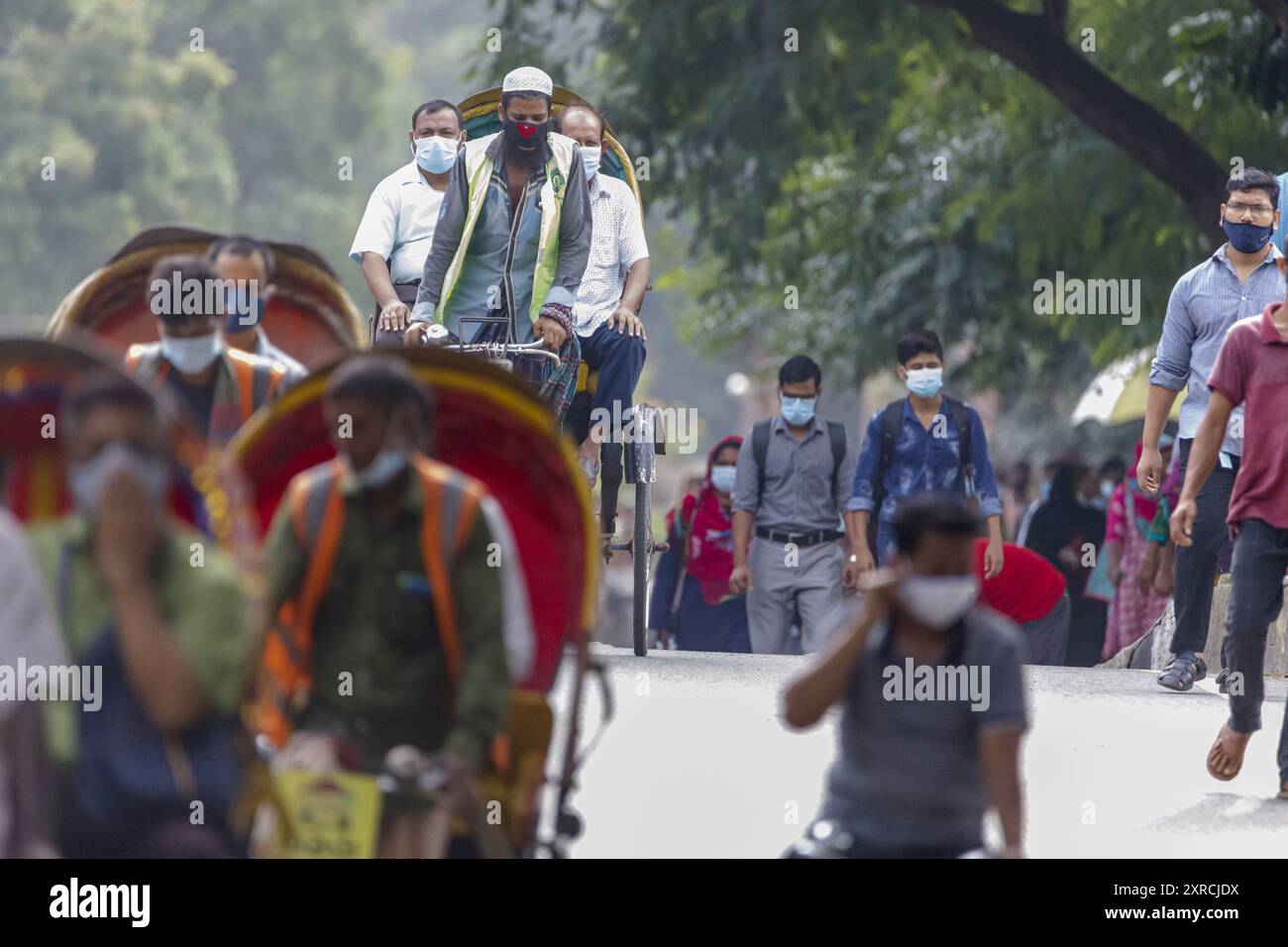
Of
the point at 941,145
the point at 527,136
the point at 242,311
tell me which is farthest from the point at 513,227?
the point at 941,145

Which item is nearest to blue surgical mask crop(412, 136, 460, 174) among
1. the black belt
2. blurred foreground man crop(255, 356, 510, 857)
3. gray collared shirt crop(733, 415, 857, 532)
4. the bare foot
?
gray collared shirt crop(733, 415, 857, 532)

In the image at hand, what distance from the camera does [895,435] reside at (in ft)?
36.7

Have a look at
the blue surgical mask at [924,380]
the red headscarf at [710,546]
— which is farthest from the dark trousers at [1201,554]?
the red headscarf at [710,546]

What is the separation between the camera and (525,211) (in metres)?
10.2

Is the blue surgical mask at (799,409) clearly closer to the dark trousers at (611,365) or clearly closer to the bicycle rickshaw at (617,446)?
the bicycle rickshaw at (617,446)

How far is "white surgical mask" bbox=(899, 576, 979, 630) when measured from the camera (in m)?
5.60

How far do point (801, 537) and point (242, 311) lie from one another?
15.3 ft

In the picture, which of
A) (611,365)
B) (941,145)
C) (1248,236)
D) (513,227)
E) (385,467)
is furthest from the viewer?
(941,145)

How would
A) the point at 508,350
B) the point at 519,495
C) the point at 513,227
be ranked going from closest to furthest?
1. the point at 519,495
2. the point at 508,350
3. the point at 513,227

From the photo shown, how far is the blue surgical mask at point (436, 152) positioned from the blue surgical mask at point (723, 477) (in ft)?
10.5

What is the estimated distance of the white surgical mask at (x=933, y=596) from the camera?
18.4ft

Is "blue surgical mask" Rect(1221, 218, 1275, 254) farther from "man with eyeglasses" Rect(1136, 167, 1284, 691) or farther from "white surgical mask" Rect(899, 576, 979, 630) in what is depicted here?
"white surgical mask" Rect(899, 576, 979, 630)

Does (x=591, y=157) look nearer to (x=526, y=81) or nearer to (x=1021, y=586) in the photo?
(x=526, y=81)
